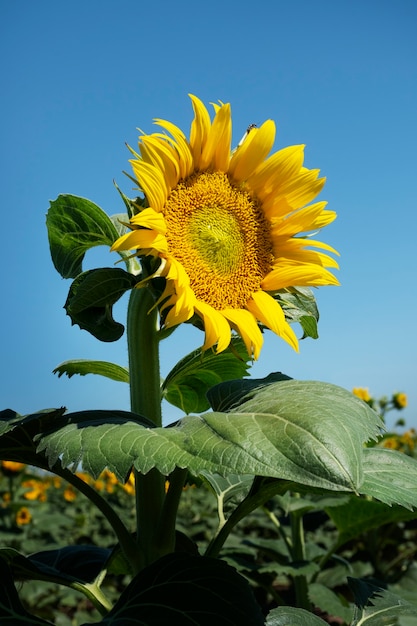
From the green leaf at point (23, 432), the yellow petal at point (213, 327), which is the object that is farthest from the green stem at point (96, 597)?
the yellow petal at point (213, 327)

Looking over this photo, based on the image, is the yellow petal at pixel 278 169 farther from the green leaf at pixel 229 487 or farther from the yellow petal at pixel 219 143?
the green leaf at pixel 229 487

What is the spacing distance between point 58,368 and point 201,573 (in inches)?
22.0

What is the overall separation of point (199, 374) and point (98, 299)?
318mm

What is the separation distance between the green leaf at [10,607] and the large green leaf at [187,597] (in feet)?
0.44

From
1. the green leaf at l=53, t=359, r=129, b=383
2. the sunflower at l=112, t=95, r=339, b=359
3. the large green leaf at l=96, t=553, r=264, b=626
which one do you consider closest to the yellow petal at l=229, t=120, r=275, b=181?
the sunflower at l=112, t=95, r=339, b=359

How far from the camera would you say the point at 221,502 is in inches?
58.3

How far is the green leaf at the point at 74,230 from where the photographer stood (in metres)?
1.34

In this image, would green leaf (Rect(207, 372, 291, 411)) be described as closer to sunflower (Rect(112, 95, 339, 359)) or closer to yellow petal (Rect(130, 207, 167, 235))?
sunflower (Rect(112, 95, 339, 359))

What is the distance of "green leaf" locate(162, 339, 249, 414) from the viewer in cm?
140

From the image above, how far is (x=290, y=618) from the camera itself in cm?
109

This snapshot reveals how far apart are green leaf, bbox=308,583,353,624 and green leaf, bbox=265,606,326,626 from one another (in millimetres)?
975

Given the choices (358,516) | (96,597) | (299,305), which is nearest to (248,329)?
(299,305)

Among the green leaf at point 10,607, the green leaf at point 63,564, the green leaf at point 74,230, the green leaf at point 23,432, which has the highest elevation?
the green leaf at point 74,230

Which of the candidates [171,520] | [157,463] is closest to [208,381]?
[171,520]
